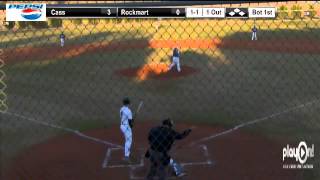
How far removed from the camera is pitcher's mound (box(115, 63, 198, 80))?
23375 millimetres

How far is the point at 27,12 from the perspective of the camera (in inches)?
176

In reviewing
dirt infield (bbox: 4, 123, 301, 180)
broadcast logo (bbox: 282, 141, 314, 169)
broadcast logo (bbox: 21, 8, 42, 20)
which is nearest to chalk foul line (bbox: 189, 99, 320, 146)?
dirt infield (bbox: 4, 123, 301, 180)

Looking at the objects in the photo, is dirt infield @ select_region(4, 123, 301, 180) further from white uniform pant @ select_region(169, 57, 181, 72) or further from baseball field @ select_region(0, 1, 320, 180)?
white uniform pant @ select_region(169, 57, 181, 72)

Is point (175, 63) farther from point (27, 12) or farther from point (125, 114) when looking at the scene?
point (27, 12)

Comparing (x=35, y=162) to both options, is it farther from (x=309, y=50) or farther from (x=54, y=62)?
(x=309, y=50)

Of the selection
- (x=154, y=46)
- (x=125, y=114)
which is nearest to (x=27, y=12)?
(x=125, y=114)

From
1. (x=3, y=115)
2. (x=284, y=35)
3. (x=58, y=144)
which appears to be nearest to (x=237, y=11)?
(x=58, y=144)

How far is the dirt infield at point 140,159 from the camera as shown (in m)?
11.9

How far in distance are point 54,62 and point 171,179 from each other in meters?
18.0

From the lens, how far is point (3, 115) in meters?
16.9

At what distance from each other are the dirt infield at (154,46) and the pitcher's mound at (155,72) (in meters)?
6.81

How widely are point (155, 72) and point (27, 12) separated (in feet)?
64.6

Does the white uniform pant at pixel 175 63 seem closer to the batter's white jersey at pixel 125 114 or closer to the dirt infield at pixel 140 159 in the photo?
the dirt infield at pixel 140 159

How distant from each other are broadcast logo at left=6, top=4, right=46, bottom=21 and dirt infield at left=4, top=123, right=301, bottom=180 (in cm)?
789
